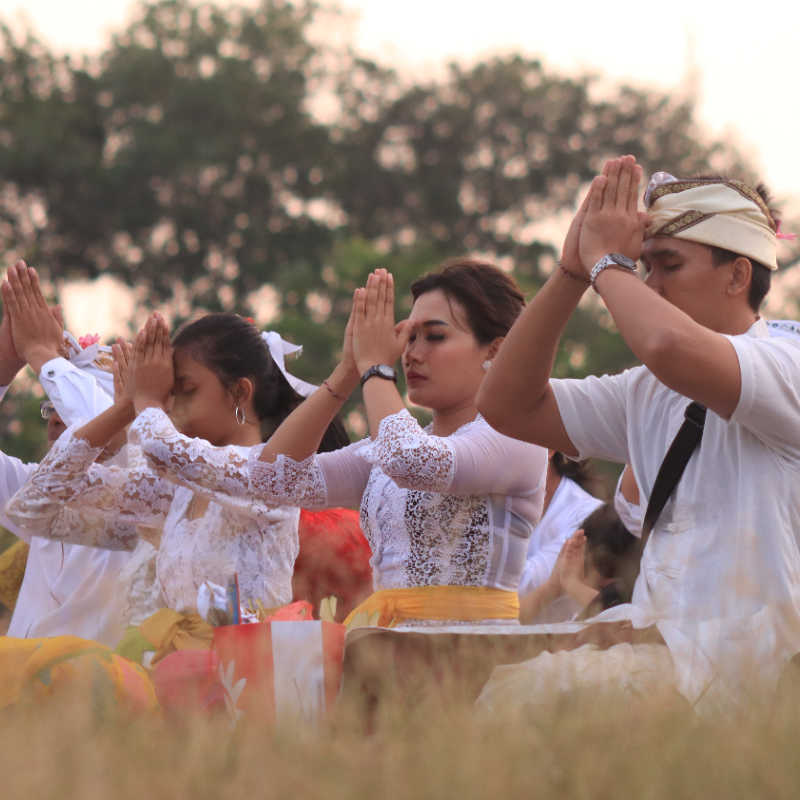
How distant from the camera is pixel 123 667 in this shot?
3.13 metres

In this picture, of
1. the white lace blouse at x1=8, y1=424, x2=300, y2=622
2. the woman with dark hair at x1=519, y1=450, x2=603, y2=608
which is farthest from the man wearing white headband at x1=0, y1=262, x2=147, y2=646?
the woman with dark hair at x1=519, y1=450, x2=603, y2=608

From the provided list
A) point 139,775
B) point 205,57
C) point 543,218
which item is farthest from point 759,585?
point 205,57

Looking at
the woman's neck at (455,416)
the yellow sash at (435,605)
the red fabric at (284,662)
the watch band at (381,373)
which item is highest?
the watch band at (381,373)

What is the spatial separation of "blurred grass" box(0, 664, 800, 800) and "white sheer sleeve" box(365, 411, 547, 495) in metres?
1.90

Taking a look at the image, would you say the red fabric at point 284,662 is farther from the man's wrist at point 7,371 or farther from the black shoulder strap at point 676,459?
the man's wrist at point 7,371

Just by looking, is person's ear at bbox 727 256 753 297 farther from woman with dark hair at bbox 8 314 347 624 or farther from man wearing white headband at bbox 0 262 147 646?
man wearing white headband at bbox 0 262 147 646

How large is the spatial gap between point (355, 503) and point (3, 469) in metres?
1.96

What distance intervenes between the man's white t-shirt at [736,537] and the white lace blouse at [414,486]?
0.92 m

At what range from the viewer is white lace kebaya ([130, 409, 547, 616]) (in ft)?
13.5

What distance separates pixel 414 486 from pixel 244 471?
76cm

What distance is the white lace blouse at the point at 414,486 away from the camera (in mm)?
4109

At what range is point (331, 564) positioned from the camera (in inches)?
212

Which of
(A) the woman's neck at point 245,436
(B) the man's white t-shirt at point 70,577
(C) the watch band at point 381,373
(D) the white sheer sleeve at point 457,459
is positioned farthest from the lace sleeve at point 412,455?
(B) the man's white t-shirt at point 70,577

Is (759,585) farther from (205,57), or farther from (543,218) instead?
(205,57)
